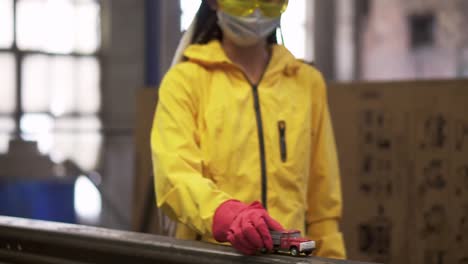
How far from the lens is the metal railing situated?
1640 millimetres

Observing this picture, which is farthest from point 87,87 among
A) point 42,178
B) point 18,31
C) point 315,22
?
point 315,22

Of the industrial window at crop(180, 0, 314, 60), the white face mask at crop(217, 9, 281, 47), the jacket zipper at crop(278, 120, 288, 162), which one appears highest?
the industrial window at crop(180, 0, 314, 60)

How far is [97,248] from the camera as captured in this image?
184 cm

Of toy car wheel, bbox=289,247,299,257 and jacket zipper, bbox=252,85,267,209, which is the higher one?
jacket zipper, bbox=252,85,267,209

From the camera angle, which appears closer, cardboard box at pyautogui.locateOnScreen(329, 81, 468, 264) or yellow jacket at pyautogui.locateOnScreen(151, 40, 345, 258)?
yellow jacket at pyautogui.locateOnScreen(151, 40, 345, 258)

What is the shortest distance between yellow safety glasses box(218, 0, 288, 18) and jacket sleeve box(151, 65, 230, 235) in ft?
0.64

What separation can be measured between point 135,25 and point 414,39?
4.39m

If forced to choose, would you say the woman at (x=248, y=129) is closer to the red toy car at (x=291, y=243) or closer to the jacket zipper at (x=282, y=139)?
the jacket zipper at (x=282, y=139)

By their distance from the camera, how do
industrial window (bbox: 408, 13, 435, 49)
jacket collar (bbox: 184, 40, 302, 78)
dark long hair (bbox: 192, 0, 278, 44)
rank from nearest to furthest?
jacket collar (bbox: 184, 40, 302, 78), dark long hair (bbox: 192, 0, 278, 44), industrial window (bbox: 408, 13, 435, 49)

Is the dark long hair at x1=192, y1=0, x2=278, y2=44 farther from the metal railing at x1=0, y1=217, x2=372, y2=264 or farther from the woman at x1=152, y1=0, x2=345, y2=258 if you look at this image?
the metal railing at x1=0, y1=217, x2=372, y2=264

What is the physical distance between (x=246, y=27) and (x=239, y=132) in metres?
0.29

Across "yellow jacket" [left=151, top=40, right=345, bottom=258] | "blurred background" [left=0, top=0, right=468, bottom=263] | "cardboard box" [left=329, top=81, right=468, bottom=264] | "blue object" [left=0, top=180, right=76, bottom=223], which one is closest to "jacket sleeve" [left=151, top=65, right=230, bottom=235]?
"yellow jacket" [left=151, top=40, right=345, bottom=258]

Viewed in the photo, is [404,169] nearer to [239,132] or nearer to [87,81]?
[239,132]

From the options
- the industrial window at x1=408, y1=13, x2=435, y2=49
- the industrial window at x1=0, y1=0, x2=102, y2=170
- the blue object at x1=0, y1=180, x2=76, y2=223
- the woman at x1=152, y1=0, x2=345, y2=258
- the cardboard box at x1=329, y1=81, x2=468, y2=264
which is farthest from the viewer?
the industrial window at x1=408, y1=13, x2=435, y2=49
